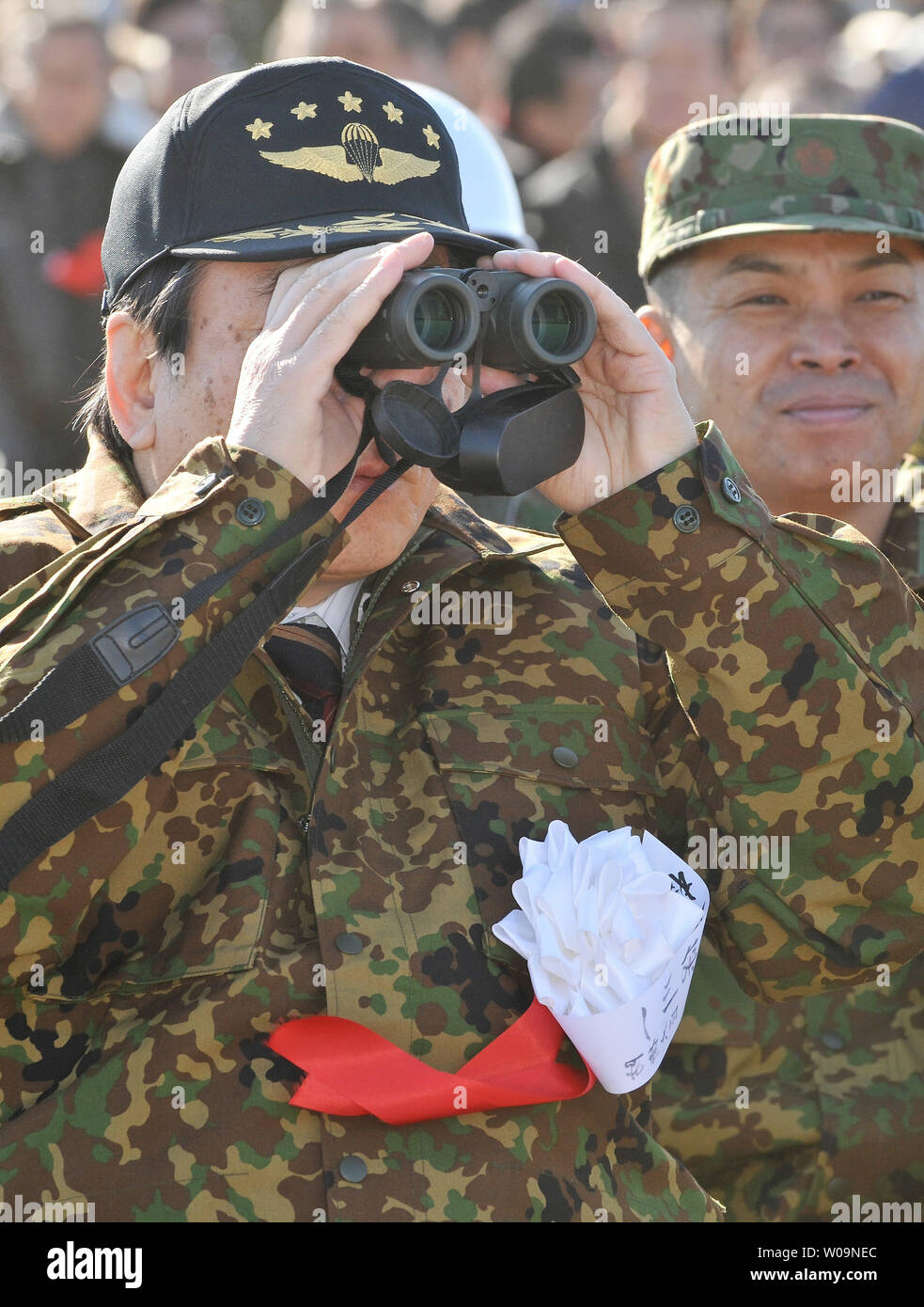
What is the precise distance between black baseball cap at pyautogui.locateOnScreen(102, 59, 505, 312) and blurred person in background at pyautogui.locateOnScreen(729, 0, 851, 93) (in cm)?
374

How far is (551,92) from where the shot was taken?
594cm

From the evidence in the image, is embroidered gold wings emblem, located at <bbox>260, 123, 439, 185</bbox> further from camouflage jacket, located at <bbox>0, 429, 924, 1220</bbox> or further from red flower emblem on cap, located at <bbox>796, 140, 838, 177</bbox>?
red flower emblem on cap, located at <bbox>796, 140, 838, 177</bbox>

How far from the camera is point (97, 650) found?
2.00 metres

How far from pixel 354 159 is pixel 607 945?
3.69 ft

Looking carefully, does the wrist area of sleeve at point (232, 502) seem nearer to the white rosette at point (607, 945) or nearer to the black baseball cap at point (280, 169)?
the black baseball cap at point (280, 169)

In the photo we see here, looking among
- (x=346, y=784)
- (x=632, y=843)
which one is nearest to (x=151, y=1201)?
(x=346, y=784)

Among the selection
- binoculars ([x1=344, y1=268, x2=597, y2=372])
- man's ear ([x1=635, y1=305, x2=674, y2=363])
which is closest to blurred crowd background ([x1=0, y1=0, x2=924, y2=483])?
man's ear ([x1=635, y1=305, x2=674, y2=363])

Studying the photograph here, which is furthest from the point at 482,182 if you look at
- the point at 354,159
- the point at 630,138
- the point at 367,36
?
the point at 354,159

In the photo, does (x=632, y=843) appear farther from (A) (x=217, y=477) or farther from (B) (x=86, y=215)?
(B) (x=86, y=215)

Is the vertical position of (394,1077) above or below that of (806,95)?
below

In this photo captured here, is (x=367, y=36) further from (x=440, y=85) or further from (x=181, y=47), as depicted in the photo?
(x=181, y=47)

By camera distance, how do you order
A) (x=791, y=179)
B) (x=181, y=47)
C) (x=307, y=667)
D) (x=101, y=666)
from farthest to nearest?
(x=181, y=47) → (x=791, y=179) → (x=307, y=667) → (x=101, y=666)

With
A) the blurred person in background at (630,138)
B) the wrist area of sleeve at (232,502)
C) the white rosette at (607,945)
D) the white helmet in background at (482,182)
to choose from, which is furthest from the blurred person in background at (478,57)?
the white rosette at (607,945)

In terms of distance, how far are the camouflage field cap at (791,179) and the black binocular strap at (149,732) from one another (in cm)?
165
